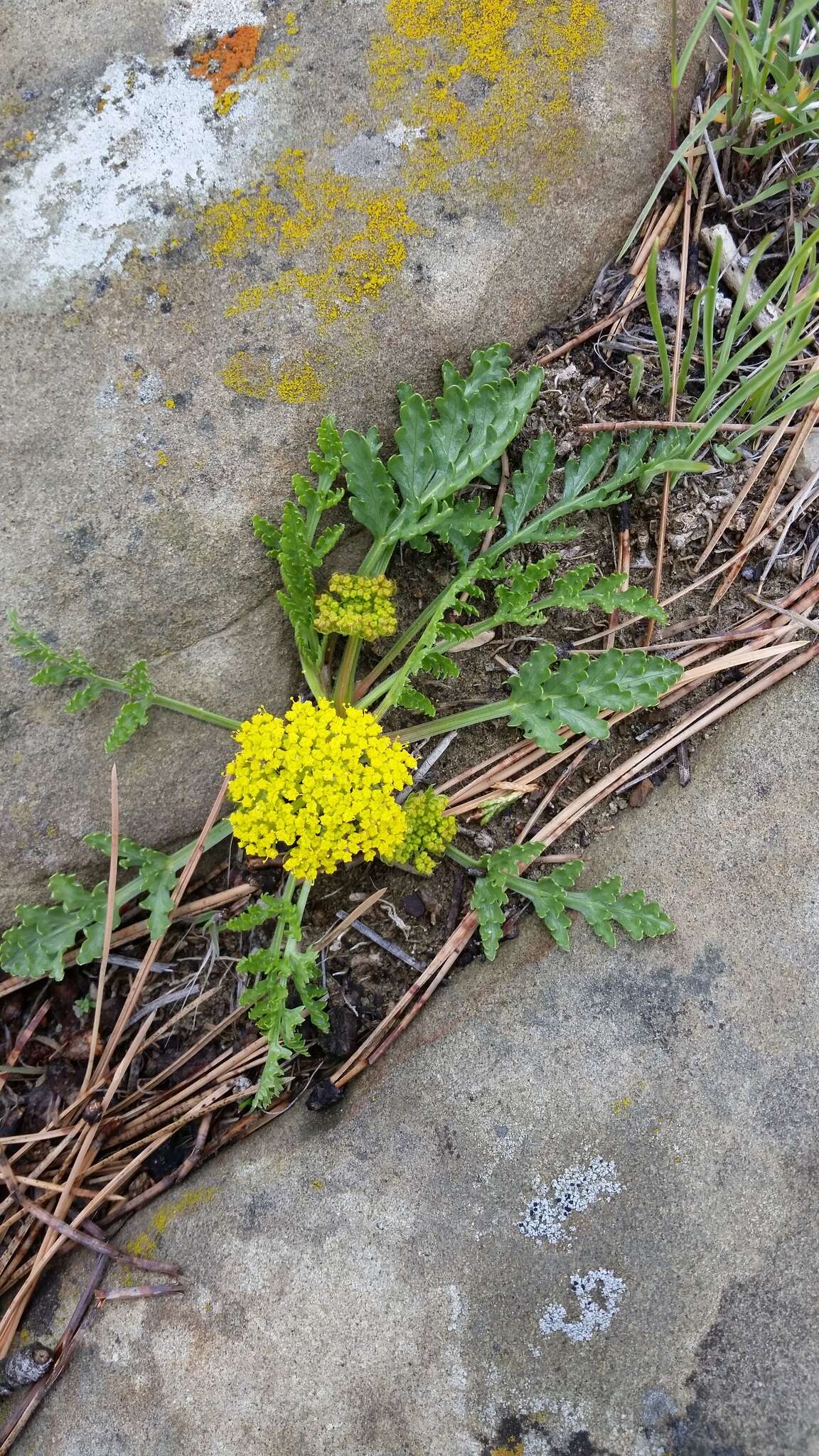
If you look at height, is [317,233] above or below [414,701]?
above

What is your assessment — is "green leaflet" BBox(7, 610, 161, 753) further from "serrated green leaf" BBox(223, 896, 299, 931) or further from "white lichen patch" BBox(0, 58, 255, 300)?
"white lichen patch" BBox(0, 58, 255, 300)

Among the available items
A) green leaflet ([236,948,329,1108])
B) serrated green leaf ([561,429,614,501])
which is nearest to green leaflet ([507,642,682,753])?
serrated green leaf ([561,429,614,501])

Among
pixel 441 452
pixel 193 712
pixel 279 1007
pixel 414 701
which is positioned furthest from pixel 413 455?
pixel 279 1007

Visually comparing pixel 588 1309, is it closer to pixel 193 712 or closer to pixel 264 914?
pixel 264 914

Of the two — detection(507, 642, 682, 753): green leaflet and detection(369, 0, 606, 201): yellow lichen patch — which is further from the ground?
detection(369, 0, 606, 201): yellow lichen patch

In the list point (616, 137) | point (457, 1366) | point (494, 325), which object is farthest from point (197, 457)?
point (457, 1366)

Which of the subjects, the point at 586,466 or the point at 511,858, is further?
the point at 586,466

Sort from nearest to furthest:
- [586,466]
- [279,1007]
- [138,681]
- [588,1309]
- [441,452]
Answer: [588,1309], [279,1007], [138,681], [441,452], [586,466]
